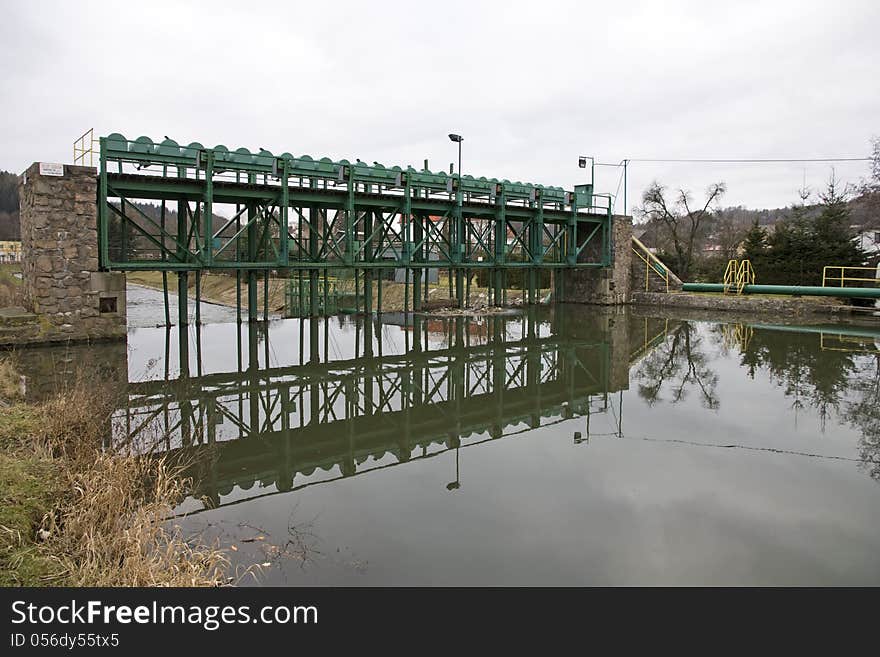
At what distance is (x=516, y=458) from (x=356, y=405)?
3601 millimetres

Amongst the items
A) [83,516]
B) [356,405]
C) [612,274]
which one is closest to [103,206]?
[356,405]

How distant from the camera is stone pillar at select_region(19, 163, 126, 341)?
15.8 metres

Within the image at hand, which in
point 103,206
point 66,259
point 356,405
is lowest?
point 356,405

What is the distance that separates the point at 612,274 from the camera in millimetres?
33438

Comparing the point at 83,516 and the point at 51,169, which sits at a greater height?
the point at 51,169

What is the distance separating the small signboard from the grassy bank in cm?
1053

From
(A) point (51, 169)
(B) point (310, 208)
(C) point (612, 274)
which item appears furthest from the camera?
(C) point (612, 274)

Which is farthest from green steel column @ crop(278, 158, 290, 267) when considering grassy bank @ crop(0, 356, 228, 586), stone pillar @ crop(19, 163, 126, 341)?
grassy bank @ crop(0, 356, 228, 586)

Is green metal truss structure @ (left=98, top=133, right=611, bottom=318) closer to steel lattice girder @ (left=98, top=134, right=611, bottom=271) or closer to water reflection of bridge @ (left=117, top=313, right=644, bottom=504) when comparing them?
steel lattice girder @ (left=98, top=134, right=611, bottom=271)

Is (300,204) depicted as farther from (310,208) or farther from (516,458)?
(516,458)

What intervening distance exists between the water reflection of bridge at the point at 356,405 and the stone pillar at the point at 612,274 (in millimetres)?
16544

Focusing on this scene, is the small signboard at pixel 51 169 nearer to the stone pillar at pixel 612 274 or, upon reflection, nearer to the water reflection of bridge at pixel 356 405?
the water reflection of bridge at pixel 356 405

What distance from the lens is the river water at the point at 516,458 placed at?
5.22m
